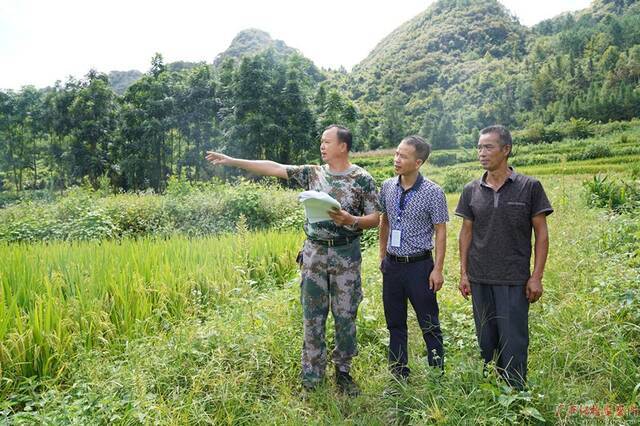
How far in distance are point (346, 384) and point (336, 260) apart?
2.48 ft

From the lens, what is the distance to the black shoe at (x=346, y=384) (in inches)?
95.9

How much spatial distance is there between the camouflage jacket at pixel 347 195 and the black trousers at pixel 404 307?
328mm

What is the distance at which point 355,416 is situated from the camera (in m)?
2.20

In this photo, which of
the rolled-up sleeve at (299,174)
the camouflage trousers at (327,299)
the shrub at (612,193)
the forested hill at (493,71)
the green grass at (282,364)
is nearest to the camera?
the green grass at (282,364)

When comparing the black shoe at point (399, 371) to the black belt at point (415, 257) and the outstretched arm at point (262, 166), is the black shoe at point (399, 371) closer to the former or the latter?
the black belt at point (415, 257)

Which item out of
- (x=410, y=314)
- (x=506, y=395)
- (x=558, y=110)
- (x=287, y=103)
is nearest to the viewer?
(x=506, y=395)

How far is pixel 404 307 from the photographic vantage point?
8.18 ft

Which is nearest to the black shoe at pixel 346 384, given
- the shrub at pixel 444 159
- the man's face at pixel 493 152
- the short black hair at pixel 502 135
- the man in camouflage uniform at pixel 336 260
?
the man in camouflage uniform at pixel 336 260

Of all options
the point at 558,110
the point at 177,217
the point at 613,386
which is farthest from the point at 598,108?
the point at 613,386

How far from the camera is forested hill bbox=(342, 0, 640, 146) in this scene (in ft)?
76.8

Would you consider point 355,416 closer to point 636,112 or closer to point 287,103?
point 636,112

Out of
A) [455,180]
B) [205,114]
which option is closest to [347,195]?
[455,180]

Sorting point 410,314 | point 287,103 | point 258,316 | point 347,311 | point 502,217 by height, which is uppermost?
point 287,103

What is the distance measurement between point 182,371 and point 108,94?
1097 inches
